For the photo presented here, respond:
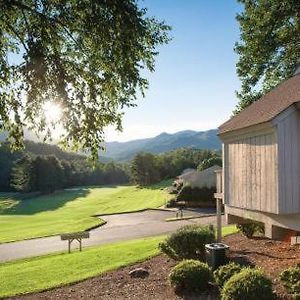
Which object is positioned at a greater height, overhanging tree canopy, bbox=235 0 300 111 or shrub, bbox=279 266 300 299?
→ overhanging tree canopy, bbox=235 0 300 111

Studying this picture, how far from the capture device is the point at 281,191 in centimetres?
1215

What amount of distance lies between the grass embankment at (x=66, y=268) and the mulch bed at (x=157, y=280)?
83 cm

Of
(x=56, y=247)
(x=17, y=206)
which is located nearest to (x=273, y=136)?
(x=56, y=247)

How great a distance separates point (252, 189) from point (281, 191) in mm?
1840

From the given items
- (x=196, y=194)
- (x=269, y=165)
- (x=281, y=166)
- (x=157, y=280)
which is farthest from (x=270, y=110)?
(x=196, y=194)

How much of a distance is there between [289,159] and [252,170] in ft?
5.98

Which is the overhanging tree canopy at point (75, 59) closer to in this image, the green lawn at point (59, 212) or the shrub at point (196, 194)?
the green lawn at point (59, 212)

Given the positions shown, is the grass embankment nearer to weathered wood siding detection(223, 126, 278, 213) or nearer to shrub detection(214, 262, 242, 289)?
shrub detection(214, 262, 242, 289)

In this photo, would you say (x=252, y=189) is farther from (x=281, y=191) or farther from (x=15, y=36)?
(x=15, y=36)

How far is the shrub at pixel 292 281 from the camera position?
1172 cm

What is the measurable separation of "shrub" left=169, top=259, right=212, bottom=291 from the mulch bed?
0.95ft

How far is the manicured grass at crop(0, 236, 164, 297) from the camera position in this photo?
1806cm

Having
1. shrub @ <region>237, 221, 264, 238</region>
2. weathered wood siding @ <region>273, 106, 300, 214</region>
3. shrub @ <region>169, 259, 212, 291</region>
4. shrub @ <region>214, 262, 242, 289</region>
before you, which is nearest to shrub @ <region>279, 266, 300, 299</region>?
weathered wood siding @ <region>273, 106, 300, 214</region>

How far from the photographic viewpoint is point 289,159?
40.0ft
